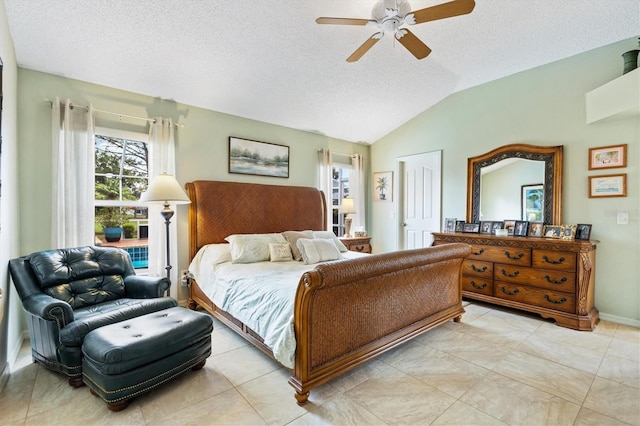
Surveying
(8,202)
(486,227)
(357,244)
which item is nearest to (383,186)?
(357,244)

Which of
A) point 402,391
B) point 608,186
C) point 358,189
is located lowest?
point 402,391

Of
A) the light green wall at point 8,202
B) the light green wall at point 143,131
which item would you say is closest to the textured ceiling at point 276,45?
the light green wall at point 143,131

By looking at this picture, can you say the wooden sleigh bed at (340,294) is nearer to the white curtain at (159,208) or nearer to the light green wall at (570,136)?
the white curtain at (159,208)

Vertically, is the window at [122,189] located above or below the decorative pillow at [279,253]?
above

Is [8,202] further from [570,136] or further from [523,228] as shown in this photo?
[570,136]

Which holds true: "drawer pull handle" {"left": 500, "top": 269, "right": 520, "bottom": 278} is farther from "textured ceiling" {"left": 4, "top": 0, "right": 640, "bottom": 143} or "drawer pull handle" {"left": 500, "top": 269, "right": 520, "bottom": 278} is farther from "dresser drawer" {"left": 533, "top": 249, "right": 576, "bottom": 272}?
"textured ceiling" {"left": 4, "top": 0, "right": 640, "bottom": 143}

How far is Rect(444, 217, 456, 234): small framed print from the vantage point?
4.45 m

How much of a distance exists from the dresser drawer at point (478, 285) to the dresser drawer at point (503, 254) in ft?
0.91

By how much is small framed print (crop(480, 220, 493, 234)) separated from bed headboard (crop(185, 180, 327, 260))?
232 cm

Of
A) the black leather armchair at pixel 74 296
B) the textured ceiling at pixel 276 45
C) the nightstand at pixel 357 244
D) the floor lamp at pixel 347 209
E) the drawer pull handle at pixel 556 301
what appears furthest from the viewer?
the floor lamp at pixel 347 209

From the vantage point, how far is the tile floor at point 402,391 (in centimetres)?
179

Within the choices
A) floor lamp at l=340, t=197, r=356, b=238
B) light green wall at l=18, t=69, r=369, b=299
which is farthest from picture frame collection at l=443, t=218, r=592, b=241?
light green wall at l=18, t=69, r=369, b=299

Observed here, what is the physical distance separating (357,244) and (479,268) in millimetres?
1764

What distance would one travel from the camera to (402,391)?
206 centimetres
